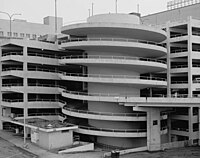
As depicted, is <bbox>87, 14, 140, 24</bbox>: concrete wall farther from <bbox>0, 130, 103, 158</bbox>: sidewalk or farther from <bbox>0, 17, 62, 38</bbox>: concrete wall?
<bbox>0, 17, 62, 38</bbox>: concrete wall

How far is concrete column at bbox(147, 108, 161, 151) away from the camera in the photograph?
133 feet

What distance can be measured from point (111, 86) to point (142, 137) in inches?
329

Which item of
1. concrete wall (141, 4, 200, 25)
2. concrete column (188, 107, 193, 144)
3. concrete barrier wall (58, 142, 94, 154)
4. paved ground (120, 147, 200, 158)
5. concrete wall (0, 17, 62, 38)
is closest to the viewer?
paved ground (120, 147, 200, 158)

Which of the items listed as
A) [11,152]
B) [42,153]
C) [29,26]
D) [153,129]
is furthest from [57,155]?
[29,26]

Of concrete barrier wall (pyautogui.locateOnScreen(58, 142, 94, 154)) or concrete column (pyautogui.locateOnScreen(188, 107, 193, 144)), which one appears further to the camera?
concrete column (pyautogui.locateOnScreen(188, 107, 193, 144))

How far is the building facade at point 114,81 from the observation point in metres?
41.6

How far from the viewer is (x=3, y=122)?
55.2 meters

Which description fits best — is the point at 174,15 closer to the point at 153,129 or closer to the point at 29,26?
the point at 153,129

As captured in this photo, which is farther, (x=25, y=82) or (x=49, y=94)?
(x=49, y=94)

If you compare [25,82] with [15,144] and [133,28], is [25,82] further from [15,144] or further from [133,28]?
[133,28]

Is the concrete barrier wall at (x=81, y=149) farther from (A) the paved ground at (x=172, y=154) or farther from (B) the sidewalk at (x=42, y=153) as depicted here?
(A) the paved ground at (x=172, y=154)

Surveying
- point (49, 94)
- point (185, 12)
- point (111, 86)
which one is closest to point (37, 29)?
point (49, 94)

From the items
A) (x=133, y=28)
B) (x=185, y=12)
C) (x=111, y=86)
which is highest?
(x=185, y=12)

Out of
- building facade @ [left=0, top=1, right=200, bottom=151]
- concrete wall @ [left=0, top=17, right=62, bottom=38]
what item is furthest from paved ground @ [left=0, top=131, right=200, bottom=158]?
concrete wall @ [left=0, top=17, right=62, bottom=38]
